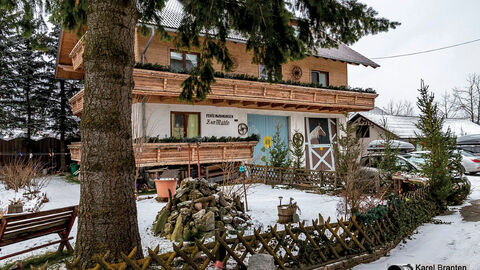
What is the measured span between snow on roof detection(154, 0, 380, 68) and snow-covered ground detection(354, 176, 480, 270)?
1101cm

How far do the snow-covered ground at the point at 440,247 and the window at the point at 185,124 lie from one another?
36.0 feet

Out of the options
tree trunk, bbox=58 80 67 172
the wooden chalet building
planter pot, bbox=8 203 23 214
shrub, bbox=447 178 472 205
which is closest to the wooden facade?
the wooden chalet building

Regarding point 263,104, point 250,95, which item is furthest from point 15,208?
point 263,104

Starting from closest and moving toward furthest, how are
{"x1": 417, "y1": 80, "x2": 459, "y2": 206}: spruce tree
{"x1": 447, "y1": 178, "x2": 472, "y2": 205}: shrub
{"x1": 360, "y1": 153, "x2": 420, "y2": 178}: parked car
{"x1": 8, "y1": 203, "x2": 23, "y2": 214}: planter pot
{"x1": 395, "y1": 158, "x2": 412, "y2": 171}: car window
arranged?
{"x1": 8, "y1": 203, "x2": 23, "y2": 214}: planter pot
{"x1": 417, "y1": 80, "x2": 459, "y2": 206}: spruce tree
{"x1": 447, "y1": 178, "x2": 472, "y2": 205}: shrub
{"x1": 395, "y1": 158, "x2": 412, "y2": 171}: car window
{"x1": 360, "y1": 153, "x2": 420, "y2": 178}: parked car

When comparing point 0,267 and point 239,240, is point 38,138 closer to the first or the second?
point 0,267

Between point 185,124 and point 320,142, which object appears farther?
point 320,142

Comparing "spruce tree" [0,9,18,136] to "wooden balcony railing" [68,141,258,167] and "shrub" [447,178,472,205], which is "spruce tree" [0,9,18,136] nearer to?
"wooden balcony railing" [68,141,258,167]

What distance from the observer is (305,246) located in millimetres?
4887

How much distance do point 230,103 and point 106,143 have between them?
13.2m

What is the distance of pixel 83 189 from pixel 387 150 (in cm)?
1030

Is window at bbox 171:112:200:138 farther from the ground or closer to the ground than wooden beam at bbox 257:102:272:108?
closer to the ground

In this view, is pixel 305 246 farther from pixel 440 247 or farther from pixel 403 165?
pixel 403 165

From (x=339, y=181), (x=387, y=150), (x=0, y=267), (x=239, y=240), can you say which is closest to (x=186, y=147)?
(x=339, y=181)

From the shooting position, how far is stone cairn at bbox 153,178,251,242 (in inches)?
241
